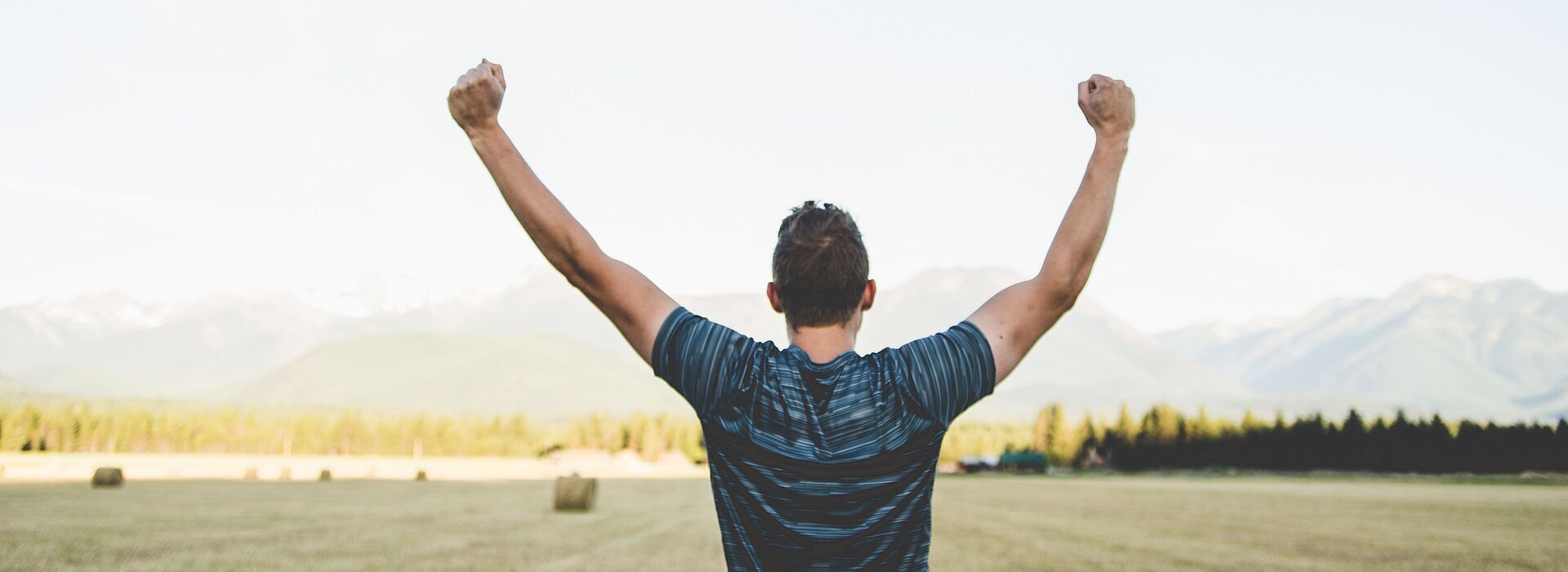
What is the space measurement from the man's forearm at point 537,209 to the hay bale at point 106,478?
4385 cm

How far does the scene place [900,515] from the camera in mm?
2727

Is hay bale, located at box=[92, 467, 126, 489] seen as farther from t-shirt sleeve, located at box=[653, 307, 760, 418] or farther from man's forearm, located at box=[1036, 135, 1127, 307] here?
man's forearm, located at box=[1036, 135, 1127, 307]

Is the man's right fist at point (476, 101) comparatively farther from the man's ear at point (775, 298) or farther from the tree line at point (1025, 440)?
the tree line at point (1025, 440)

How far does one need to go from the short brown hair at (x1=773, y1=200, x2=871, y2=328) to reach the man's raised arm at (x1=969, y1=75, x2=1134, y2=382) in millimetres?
316


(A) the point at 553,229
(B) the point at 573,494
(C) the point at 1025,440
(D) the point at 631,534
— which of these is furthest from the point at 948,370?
(C) the point at 1025,440

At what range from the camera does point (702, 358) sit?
279 cm

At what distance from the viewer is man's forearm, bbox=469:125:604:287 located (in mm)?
2723

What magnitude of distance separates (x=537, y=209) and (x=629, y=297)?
31 cm

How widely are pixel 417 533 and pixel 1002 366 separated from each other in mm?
22296

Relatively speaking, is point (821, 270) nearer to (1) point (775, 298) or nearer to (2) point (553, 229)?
(1) point (775, 298)

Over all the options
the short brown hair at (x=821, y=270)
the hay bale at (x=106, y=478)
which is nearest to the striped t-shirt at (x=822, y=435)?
the short brown hair at (x=821, y=270)

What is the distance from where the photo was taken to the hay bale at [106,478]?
39.8m

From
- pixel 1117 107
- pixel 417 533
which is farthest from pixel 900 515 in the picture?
pixel 417 533

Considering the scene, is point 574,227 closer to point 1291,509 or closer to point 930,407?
point 930,407
